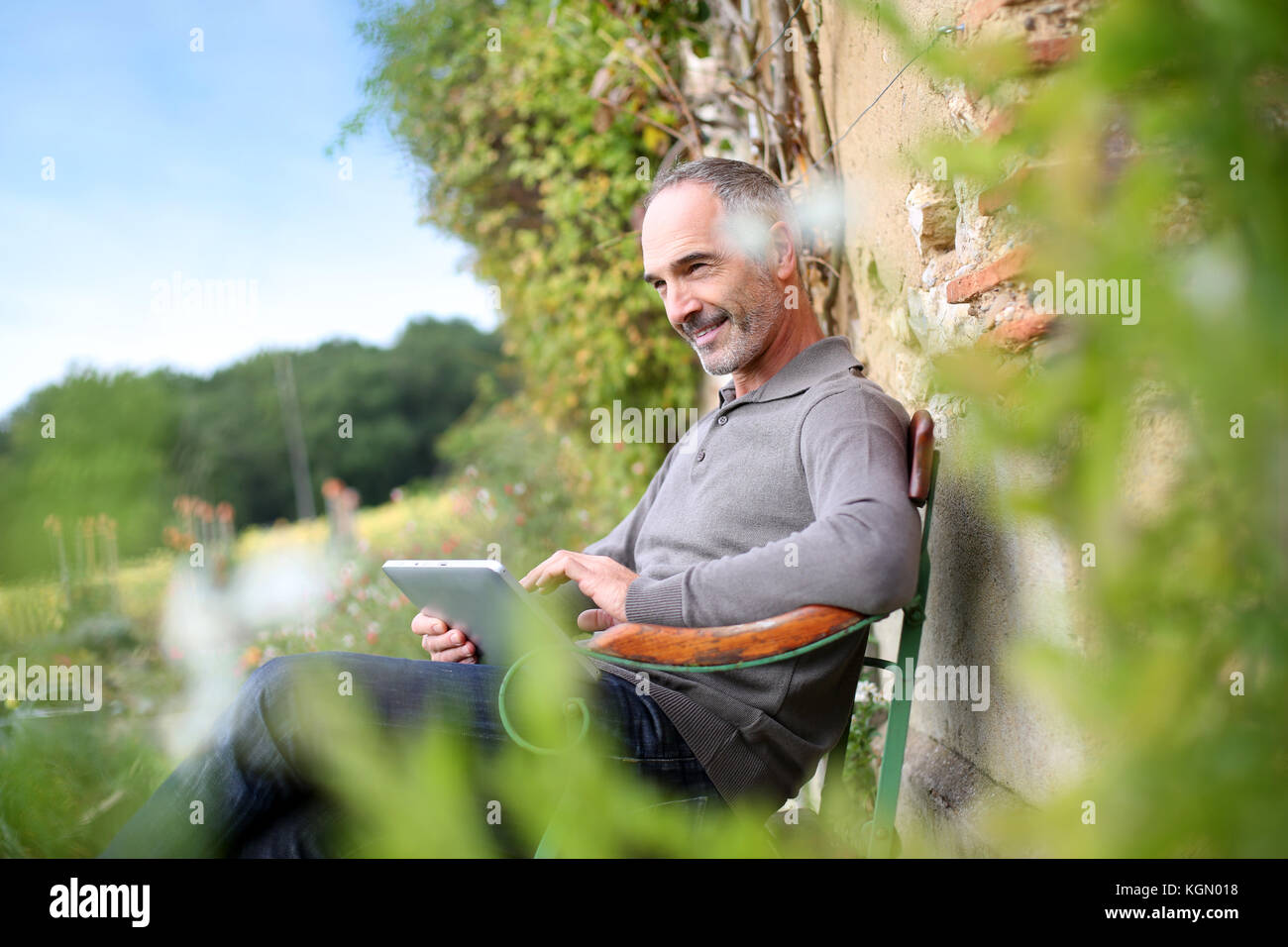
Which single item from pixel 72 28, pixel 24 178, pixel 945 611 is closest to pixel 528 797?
pixel 945 611

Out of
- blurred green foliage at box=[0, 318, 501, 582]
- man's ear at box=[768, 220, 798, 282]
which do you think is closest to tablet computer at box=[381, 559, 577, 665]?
man's ear at box=[768, 220, 798, 282]

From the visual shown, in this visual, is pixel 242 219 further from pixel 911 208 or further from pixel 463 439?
pixel 911 208

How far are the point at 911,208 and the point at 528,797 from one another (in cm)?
180

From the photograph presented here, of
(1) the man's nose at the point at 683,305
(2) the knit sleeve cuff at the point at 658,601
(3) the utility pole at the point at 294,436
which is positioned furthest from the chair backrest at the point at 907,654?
(3) the utility pole at the point at 294,436

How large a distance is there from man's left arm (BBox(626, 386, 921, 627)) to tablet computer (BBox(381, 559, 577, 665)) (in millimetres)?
256

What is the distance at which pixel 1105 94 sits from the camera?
1.46 ft

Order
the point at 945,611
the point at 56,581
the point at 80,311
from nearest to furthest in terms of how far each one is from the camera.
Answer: the point at 945,611 → the point at 56,581 → the point at 80,311

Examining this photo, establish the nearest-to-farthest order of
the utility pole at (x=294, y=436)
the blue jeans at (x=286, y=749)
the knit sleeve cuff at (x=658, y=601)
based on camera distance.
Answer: the blue jeans at (x=286, y=749), the knit sleeve cuff at (x=658, y=601), the utility pole at (x=294, y=436)

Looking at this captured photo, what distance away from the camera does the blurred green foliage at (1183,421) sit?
413 mm

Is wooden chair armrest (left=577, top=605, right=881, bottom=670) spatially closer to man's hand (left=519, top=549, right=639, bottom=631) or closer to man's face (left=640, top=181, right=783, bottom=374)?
man's hand (left=519, top=549, right=639, bottom=631)

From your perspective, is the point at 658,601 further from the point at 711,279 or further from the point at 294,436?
the point at 294,436

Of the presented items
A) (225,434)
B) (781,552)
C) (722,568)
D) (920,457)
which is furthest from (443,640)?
(225,434)

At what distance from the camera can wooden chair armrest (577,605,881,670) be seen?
1415 millimetres

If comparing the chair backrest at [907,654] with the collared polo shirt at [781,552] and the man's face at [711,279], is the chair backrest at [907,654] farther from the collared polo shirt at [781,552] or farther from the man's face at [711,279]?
the man's face at [711,279]
